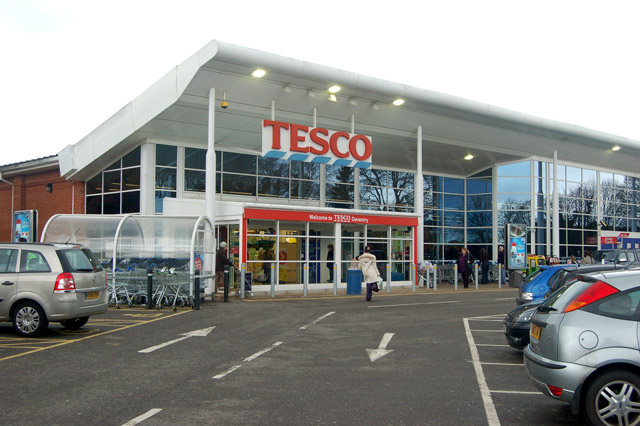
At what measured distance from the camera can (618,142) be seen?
3372cm

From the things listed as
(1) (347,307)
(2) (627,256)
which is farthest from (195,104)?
(2) (627,256)

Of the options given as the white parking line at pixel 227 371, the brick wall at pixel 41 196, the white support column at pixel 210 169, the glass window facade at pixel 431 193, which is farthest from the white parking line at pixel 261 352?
the brick wall at pixel 41 196

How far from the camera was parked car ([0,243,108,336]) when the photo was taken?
436 inches

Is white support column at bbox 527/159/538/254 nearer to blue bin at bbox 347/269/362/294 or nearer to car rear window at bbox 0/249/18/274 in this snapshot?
blue bin at bbox 347/269/362/294

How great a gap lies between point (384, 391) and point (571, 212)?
32.3m

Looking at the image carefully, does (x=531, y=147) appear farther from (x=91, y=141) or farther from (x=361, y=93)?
(x=91, y=141)

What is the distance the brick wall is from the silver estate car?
2439 cm

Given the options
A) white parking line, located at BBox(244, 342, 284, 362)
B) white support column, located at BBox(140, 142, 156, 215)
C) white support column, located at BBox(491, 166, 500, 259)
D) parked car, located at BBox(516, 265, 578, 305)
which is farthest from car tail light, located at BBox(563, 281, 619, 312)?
white support column, located at BBox(491, 166, 500, 259)

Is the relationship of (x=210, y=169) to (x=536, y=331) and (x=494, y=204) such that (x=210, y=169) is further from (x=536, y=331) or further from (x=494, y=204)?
(x=494, y=204)

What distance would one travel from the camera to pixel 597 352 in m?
5.47

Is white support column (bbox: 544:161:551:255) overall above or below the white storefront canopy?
below

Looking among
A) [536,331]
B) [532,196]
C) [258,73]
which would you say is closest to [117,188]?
[258,73]

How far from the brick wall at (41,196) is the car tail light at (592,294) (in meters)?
24.4

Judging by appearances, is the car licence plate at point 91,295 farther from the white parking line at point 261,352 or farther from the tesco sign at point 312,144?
the tesco sign at point 312,144
